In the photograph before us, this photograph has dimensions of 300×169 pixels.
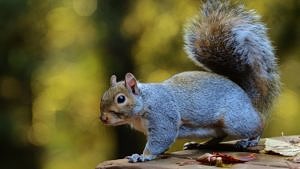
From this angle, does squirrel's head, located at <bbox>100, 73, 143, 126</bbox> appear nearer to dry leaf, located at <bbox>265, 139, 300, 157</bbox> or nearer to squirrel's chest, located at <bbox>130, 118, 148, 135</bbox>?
squirrel's chest, located at <bbox>130, 118, 148, 135</bbox>

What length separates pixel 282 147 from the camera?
7.82 feet

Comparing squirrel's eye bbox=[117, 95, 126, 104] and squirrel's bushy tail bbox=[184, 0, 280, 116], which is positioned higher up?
squirrel's bushy tail bbox=[184, 0, 280, 116]

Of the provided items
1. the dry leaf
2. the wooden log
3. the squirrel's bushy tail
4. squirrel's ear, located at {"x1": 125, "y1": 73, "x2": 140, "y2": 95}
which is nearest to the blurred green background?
the squirrel's bushy tail

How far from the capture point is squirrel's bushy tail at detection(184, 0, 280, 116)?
249cm

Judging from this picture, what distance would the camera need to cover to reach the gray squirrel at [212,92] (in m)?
2.25

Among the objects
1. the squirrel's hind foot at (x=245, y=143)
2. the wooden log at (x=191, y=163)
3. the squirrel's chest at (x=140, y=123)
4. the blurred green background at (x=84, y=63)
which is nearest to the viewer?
the wooden log at (x=191, y=163)

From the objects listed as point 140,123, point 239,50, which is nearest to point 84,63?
point 239,50

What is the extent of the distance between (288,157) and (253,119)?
0.73 feet

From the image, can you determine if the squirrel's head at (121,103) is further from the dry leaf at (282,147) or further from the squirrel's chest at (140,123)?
the dry leaf at (282,147)

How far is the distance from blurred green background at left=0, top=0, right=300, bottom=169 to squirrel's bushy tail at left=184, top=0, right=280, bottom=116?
8.38 feet

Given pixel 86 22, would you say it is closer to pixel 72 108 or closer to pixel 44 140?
pixel 72 108

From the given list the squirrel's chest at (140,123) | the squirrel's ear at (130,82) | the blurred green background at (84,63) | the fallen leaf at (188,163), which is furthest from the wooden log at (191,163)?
the blurred green background at (84,63)

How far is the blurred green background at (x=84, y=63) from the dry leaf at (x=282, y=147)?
8.75 ft

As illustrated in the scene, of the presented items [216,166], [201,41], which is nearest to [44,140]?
[201,41]
